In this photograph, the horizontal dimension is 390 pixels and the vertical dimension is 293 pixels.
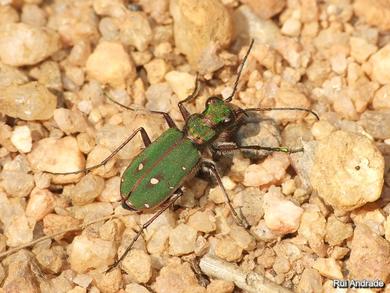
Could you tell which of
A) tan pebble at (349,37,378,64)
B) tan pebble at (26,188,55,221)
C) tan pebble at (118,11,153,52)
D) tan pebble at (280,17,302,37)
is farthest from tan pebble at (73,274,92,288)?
tan pebble at (349,37,378,64)

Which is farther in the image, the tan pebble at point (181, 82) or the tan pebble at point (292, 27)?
the tan pebble at point (292, 27)

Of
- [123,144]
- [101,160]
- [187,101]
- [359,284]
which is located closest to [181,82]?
[187,101]

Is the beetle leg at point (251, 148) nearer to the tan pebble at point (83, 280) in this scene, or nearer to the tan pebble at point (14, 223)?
the tan pebble at point (83, 280)

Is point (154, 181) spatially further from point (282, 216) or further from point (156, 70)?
point (156, 70)

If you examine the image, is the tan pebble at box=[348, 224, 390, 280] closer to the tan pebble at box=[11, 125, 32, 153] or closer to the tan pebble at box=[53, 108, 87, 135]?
the tan pebble at box=[53, 108, 87, 135]

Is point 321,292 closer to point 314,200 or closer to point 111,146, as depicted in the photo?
point 314,200

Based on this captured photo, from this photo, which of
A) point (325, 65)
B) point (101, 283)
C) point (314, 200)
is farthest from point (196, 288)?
point (325, 65)

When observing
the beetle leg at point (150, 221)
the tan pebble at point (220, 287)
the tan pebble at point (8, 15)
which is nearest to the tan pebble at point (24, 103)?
the tan pebble at point (8, 15)

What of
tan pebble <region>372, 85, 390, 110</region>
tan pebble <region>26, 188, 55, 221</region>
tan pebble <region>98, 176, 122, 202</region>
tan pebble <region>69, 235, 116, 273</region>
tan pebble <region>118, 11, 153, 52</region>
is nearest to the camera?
tan pebble <region>69, 235, 116, 273</region>
